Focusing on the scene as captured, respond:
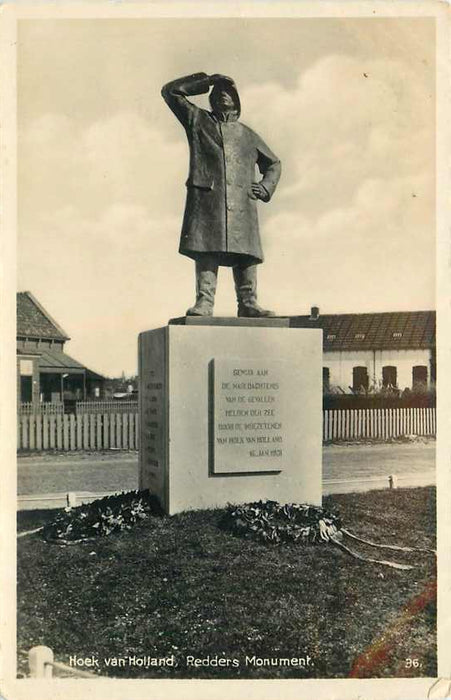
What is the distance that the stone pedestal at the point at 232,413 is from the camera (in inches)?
235

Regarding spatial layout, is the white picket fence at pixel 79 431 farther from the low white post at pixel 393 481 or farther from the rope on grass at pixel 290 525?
the rope on grass at pixel 290 525

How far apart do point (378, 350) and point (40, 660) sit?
76.0ft

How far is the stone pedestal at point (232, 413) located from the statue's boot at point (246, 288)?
250mm

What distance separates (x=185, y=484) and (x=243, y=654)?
1.74 m

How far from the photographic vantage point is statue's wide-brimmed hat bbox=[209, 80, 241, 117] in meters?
6.21

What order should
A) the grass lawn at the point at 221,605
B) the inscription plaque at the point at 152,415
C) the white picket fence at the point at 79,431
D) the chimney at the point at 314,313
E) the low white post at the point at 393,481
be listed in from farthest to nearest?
the chimney at the point at 314,313 → the white picket fence at the point at 79,431 → the low white post at the point at 393,481 → the inscription plaque at the point at 152,415 → the grass lawn at the point at 221,605

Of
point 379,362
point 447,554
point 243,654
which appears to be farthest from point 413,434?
point 243,654

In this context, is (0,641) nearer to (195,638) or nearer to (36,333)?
(195,638)

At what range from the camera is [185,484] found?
5.97 meters

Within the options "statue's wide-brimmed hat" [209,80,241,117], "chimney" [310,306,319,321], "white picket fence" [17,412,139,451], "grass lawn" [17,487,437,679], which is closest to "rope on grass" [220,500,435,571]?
"grass lawn" [17,487,437,679]

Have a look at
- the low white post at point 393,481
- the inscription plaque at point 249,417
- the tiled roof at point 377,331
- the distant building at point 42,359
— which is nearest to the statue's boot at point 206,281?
the inscription plaque at point 249,417

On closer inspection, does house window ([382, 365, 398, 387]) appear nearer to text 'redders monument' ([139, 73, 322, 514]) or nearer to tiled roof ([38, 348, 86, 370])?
tiled roof ([38, 348, 86, 370])

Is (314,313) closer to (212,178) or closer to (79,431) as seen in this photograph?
(79,431)

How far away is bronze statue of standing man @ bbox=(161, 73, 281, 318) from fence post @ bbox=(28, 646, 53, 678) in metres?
3.10
